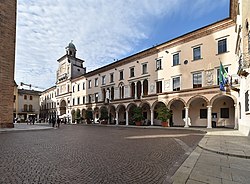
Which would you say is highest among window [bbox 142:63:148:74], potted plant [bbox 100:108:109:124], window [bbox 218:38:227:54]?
window [bbox 218:38:227:54]

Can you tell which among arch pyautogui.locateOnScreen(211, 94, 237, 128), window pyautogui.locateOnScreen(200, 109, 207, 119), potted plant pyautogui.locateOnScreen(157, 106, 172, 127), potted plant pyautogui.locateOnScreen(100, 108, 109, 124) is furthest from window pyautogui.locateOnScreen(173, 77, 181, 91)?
potted plant pyautogui.locateOnScreen(100, 108, 109, 124)

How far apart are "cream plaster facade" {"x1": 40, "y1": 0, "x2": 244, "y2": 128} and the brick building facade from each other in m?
17.8

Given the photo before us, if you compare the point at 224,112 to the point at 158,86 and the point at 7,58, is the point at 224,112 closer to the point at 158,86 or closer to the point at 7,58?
the point at 158,86

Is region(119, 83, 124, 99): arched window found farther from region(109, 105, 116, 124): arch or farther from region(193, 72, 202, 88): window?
region(193, 72, 202, 88): window

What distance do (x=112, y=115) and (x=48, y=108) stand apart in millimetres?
34974

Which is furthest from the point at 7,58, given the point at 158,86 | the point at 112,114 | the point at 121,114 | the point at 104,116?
the point at 112,114

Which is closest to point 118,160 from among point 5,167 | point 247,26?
point 5,167

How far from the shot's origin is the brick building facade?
21.2 meters

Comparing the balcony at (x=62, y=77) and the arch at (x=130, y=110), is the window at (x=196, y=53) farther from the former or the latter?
the balcony at (x=62, y=77)

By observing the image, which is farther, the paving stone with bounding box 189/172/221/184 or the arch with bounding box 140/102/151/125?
the arch with bounding box 140/102/151/125

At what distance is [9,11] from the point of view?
72.4 feet

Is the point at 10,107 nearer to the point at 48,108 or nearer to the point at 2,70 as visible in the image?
the point at 2,70

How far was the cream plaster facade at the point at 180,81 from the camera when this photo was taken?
22.8 metres

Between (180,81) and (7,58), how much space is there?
67.0 feet
